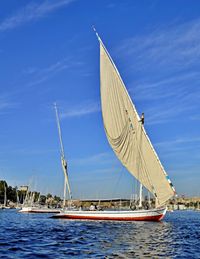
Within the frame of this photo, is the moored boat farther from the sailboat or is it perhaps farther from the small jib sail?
the small jib sail

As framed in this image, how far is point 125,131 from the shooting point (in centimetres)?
7162

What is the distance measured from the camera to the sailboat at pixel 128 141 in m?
69.5

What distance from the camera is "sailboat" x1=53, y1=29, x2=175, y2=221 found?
6950cm

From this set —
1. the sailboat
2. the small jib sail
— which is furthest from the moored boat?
the small jib sail

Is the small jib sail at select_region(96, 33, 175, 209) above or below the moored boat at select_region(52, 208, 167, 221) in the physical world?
above

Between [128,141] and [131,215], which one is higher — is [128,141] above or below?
above

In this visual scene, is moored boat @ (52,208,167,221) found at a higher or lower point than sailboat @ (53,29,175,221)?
lower

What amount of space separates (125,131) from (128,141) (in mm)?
1629

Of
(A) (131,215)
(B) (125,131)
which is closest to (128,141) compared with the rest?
(B) (125,131)

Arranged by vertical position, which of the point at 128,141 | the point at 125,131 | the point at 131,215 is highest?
the point at 125,131

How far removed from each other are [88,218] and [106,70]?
24.8 metres

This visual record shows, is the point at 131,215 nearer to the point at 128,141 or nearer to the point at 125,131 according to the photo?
the point at 128,141

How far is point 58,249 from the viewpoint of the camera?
31.5 metres

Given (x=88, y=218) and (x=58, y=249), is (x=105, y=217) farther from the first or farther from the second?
(x=58, y=249)
